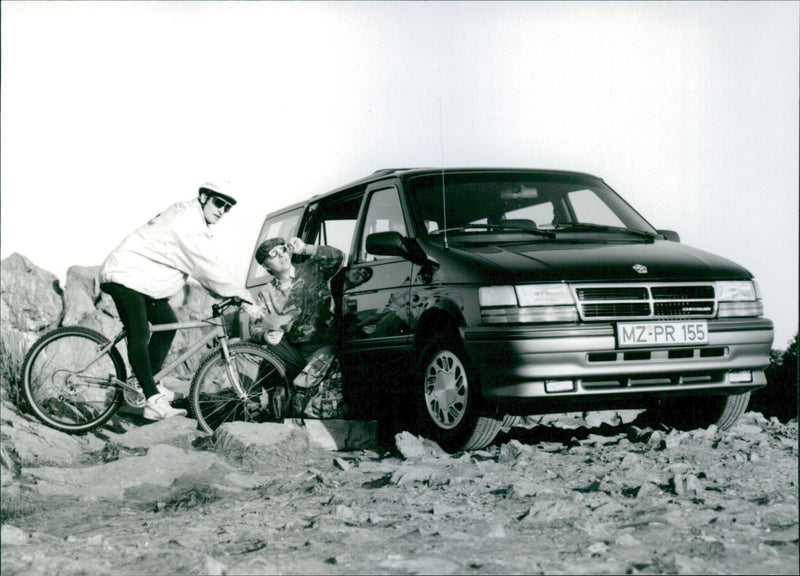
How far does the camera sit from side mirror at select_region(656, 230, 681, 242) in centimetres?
735

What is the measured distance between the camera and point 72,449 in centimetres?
731

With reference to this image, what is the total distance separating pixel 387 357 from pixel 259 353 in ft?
3.85

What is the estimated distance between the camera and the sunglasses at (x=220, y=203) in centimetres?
723

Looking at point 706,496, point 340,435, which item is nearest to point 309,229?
point 340,435

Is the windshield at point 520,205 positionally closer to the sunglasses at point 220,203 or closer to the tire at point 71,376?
the sunglasses at point 220,203

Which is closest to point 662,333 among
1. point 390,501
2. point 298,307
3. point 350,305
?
point 390,501

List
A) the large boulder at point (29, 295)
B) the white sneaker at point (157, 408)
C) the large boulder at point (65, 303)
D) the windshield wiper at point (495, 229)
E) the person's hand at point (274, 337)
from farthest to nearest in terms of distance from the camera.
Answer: the large boulder at point (29, 295), the large boulder at point (65, 303), the person's hand at point (274, 337), the white sneaker at point (157, 408), the windshield wiper at point (495, 229)

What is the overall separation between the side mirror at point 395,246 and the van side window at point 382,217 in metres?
0.33

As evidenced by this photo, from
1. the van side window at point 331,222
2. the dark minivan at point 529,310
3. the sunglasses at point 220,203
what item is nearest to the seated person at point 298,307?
the van side window at point 331,222

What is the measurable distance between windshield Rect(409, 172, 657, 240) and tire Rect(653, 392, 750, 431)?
1.32 metres

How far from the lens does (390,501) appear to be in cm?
531

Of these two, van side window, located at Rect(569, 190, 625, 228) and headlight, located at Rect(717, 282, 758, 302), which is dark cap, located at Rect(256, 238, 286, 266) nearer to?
van side window, located at Rect(569, 190, 625, 228)

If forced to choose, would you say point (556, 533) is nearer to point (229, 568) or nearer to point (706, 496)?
point (706, 496)

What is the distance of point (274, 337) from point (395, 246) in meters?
1.88
